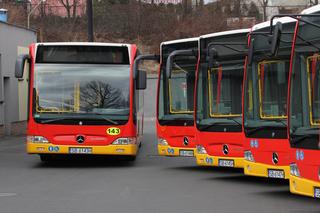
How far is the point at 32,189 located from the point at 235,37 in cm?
508

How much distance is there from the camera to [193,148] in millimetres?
15328

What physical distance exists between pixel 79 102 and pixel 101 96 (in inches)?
21.5

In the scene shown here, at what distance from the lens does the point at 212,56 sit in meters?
13.2

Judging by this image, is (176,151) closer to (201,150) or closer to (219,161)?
(201,150)

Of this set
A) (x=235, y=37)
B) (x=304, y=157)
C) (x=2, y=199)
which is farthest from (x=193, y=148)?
(x=304, y=157)

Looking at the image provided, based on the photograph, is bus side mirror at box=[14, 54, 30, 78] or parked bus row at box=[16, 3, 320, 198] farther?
bus side mirror at box=[14, 54, 30, 78]

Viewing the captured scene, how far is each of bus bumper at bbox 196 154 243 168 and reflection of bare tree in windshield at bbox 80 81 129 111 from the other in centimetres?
273

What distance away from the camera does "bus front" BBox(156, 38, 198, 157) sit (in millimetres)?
15469

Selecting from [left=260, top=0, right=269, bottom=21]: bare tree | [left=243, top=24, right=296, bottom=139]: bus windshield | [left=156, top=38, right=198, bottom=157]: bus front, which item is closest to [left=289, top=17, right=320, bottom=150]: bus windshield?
[left=243, top=24, right=296, bottom=139]: bus windshield

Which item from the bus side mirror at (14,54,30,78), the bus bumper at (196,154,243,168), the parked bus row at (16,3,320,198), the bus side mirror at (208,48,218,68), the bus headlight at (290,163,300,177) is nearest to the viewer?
the bus headlight at (290,163,300,177)

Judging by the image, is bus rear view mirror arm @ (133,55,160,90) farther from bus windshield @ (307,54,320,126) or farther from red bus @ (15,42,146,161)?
bus windshield @ (307,54,320,126)

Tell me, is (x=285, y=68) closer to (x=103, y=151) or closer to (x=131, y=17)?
(x=103, y=151)

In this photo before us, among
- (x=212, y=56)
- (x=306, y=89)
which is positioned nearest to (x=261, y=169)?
(x=306, y=89)

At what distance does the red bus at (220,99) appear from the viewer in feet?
43.1
